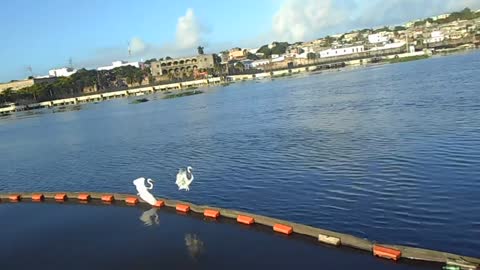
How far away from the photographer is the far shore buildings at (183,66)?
162 meters

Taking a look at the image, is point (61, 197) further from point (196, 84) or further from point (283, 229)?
point (196, 84)

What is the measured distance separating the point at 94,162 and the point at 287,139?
12938 mm

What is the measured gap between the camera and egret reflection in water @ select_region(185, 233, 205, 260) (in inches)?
497

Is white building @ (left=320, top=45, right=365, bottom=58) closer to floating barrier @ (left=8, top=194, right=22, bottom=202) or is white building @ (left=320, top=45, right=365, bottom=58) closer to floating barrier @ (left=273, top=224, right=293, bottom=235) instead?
floating barrier @ (left=8, top=194, right=22, bottom=202)

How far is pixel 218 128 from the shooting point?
4178cm

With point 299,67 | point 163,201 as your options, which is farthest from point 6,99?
point 163,201

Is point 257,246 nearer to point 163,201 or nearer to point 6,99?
point 163,201

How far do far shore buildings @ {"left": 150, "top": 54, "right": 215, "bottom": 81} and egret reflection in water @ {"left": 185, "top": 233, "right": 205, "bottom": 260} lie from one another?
150 meters

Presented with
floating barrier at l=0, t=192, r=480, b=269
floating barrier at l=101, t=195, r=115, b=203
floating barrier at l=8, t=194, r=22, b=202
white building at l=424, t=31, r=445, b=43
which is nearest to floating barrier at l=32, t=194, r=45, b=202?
floating barrier at l=8, t=194, r=22, b=202

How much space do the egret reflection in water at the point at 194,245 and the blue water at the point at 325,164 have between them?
10.8ft

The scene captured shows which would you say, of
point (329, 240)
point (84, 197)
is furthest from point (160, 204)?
point (329, 240)

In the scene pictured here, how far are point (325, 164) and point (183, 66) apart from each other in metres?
146

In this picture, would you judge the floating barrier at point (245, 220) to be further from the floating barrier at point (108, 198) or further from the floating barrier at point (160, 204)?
the floating barrier at point (108, 198)

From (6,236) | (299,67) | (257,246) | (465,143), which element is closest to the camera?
(257,246)
